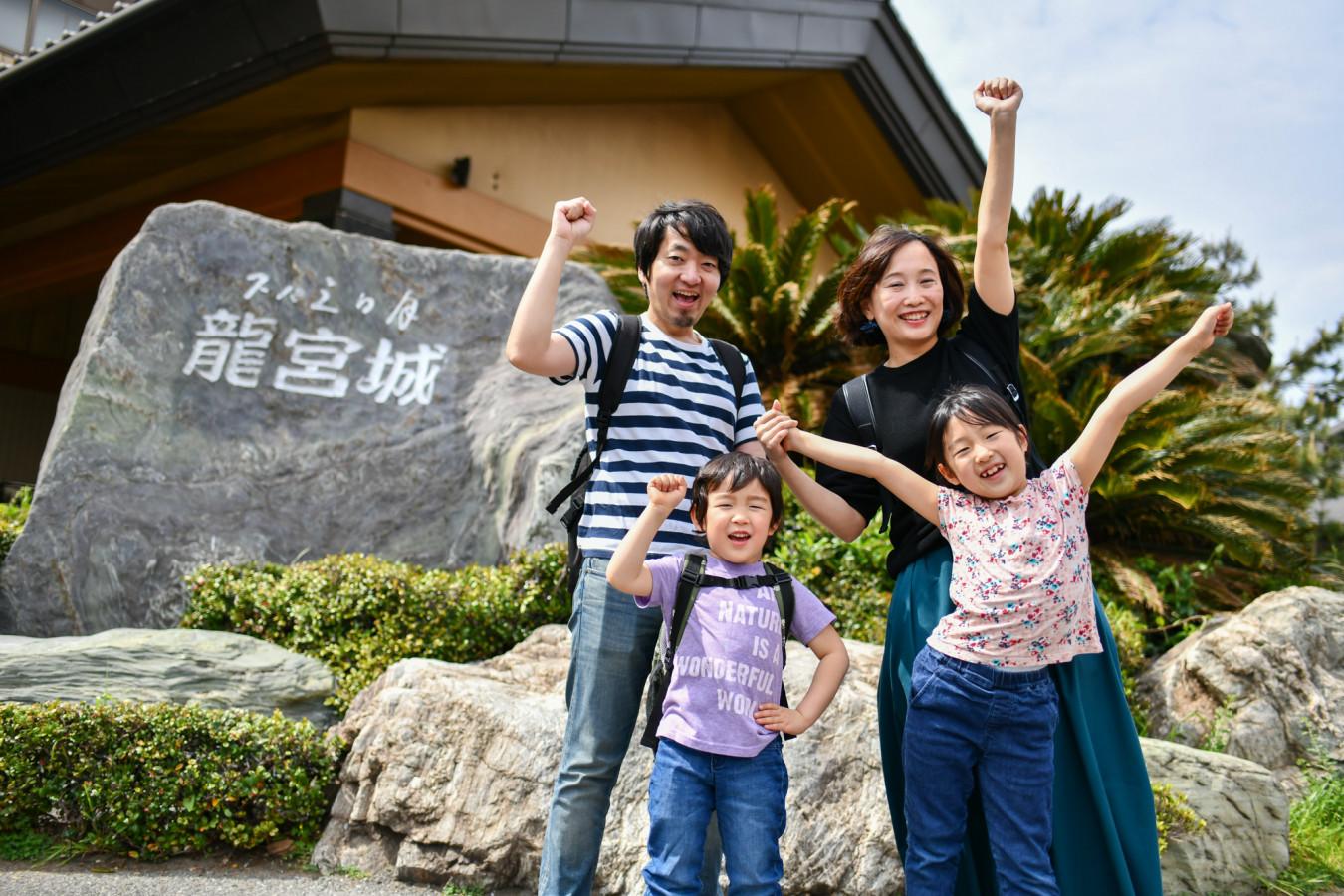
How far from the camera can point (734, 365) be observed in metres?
2.62

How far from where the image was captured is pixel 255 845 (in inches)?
135

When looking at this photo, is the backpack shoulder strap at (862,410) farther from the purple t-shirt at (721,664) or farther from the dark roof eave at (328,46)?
the dark roof eave at (328,46)

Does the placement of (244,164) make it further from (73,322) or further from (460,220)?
(73,322)

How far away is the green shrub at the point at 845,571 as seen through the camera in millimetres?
4770

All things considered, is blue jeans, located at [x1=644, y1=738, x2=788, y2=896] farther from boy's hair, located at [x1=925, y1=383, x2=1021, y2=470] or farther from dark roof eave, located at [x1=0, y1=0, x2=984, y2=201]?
dark roof eave, located at [x1=0, y1=0, x2=984, y2=201]

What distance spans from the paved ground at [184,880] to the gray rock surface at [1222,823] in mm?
2277

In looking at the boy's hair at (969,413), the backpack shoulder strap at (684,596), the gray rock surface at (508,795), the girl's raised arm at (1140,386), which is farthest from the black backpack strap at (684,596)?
the gray rock surface at (508,795)

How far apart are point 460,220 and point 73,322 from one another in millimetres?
8212

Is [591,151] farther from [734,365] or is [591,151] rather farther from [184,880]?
[184,880]

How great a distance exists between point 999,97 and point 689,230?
29.9 inches

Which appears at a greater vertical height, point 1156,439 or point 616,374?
point 1156,439

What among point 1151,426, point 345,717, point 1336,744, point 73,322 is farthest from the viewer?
point 73,322

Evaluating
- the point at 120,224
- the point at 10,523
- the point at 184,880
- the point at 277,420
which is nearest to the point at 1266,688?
the point at 184,880

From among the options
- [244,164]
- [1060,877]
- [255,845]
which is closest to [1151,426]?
[1060,877]
